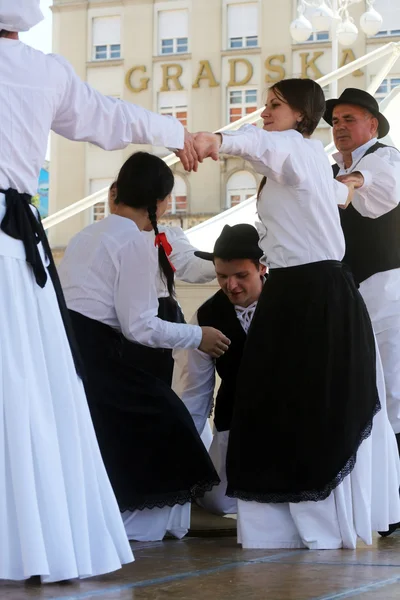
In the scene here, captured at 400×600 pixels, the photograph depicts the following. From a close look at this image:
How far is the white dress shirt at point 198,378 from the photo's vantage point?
5.09 m

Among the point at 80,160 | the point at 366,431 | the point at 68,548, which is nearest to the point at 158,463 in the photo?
the point at 366,431

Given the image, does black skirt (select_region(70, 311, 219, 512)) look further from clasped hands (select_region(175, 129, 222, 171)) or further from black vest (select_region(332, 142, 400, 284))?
black vest (select_region(332, 142, 400, 284))

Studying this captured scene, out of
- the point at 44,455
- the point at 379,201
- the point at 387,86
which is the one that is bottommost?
the point at 44,455

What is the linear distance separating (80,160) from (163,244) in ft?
106

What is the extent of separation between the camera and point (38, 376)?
321cm

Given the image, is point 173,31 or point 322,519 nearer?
point 322,519

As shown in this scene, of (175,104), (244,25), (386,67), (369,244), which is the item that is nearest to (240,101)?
(175,104)

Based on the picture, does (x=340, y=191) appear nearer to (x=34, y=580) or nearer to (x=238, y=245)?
(x=238, y=245)

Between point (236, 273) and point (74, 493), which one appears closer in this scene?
point (74, 493)

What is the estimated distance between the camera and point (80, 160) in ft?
119

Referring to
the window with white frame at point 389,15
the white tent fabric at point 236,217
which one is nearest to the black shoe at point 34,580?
the white tent fabric at point 236,217

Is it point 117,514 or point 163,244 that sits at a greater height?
point 163,244

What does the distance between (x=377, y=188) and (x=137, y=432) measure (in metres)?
1.40

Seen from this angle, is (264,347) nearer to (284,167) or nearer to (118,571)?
(284,167)
